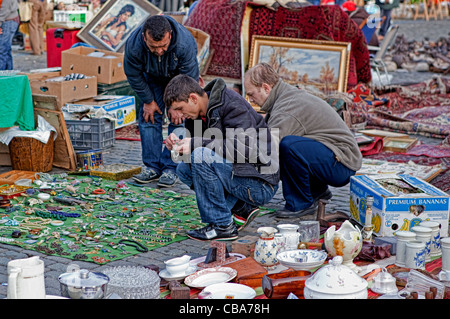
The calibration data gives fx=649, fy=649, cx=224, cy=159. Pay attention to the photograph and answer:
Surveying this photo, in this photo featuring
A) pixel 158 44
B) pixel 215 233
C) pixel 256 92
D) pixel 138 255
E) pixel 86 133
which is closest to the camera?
pixel 138 255

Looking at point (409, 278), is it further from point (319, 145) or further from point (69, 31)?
point (69, 31)

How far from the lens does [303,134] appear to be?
211 inches

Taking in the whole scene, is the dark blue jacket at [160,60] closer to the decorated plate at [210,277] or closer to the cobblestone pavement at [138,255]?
the cobblestone pavement at [138,255]

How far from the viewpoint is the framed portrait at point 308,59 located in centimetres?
970

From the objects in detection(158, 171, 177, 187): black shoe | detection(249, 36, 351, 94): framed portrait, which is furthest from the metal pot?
detection(249, 36, 351, 94): framed portrait

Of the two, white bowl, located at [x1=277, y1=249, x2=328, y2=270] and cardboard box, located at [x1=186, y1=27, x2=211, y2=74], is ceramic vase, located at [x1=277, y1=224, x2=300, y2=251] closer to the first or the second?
white bowl, located at [x1=277, y1=249, x2=328, y2=270]

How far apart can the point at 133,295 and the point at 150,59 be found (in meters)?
3.21

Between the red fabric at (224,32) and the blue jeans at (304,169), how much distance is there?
4944mm

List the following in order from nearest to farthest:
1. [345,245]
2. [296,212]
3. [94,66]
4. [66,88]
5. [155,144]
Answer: [345,245]
[296,212]
[155,144]
[66,88]
[94,66]

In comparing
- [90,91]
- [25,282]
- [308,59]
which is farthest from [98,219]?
[308,59]

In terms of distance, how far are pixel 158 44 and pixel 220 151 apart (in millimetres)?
1628

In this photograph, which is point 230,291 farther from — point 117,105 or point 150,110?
point 117,105

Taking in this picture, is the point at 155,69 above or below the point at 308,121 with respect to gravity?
above
